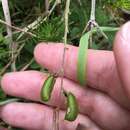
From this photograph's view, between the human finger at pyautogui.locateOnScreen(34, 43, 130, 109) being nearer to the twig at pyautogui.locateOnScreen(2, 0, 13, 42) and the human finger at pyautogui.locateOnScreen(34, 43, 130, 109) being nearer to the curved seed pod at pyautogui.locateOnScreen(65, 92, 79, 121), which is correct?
the twig at pyautogui.locateOnScreen(2, 0, 13, 42)

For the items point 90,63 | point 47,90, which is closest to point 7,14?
point 90,63

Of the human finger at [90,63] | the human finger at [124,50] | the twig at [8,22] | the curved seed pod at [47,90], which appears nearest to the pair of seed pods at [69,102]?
the curved seed pod at [47,90]

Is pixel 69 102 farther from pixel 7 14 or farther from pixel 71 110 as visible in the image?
pixel 7 14

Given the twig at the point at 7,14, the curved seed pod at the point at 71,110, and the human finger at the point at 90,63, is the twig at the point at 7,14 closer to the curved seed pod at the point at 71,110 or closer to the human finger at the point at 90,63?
the human finger at the point at 90,63

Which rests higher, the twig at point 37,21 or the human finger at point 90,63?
the twig at point 37,21

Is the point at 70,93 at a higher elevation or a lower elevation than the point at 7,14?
lower

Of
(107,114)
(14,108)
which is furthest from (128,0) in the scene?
(14,108)

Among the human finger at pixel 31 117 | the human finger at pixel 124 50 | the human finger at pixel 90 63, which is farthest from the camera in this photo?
the human finger at pixel 31 117

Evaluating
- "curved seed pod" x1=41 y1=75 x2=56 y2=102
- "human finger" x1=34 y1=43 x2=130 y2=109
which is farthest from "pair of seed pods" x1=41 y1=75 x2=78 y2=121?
"human finger" x1=34 y1=43 x2=130 y2=109

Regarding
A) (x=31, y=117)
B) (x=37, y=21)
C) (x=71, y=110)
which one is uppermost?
(x=37, y=21)
